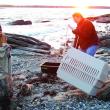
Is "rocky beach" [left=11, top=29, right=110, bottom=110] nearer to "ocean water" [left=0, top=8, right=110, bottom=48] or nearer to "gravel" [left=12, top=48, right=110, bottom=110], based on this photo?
"gravel" [left=12, top=48, right=110, bottom=110]

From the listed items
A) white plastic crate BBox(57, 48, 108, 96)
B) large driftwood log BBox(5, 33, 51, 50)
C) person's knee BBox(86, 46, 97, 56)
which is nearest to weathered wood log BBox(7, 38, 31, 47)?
large driftwood log BBox(5, 33, 51, 50)

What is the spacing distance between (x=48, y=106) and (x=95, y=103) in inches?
53.4

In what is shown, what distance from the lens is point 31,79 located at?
46.3ft

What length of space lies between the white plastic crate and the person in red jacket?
1335mm

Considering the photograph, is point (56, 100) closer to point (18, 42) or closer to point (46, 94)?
point (46, 94)

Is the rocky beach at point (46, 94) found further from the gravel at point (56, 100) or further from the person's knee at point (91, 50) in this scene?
the person's knee at point (91, 50)

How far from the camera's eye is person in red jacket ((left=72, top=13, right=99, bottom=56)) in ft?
42.8

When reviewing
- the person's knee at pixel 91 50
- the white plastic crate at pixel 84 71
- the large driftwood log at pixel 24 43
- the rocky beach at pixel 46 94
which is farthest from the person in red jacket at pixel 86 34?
the large driftwood log at pixel 24 43

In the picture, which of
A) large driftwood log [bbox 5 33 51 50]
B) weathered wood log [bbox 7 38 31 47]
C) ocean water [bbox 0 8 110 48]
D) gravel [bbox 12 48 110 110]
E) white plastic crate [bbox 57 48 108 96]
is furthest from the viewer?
ocean water [bbox 0 8 110 48]

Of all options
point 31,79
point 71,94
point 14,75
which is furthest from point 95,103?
point 14,75

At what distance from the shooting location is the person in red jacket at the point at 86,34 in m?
13.0

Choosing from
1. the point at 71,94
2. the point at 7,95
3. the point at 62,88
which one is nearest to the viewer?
the point at 7,95

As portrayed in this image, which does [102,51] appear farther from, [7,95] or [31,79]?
[7,95]

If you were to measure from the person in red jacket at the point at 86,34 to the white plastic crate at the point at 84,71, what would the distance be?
1335 mm
